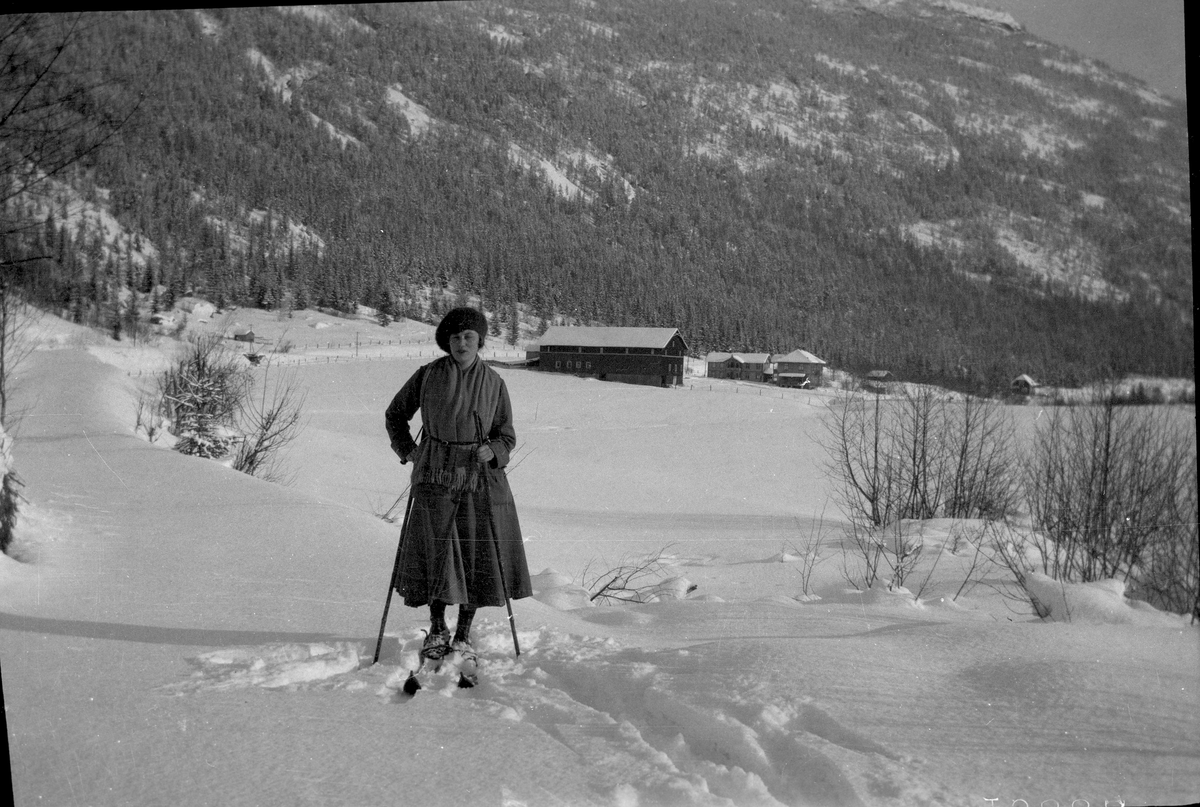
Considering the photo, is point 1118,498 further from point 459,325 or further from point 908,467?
point 459,325

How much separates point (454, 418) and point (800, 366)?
1.51m

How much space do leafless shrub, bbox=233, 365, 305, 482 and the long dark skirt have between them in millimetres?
1381

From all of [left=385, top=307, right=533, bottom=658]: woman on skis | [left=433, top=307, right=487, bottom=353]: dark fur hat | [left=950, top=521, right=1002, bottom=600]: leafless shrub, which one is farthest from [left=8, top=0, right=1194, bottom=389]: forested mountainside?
[left=950, top=521, right=1002, bottom=600]: leafless shrub

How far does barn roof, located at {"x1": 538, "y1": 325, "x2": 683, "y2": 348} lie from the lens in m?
2.88

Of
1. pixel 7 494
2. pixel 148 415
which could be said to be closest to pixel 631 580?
pixel 7 494

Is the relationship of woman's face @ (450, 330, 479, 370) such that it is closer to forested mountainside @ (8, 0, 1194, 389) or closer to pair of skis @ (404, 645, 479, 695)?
forested mountainside @ (8, 0, 1194, 389)

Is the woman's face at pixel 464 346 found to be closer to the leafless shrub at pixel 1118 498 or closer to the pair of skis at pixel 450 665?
the pair of skis at pixel 450 665

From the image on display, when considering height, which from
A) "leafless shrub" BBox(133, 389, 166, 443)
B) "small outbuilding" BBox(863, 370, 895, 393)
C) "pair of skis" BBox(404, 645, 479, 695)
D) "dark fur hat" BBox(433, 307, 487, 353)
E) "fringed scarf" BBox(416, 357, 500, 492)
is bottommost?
"pair of skis" BBox(404, 645, 479, 695)

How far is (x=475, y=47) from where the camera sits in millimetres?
3248

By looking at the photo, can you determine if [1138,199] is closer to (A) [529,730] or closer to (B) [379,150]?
(A) [529,730]

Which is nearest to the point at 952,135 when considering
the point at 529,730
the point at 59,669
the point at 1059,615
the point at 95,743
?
the point at 1059,615

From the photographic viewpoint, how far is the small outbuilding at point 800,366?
289 centimetres

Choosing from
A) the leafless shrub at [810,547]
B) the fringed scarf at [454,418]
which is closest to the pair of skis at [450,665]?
the fringed scarf at [454,418]

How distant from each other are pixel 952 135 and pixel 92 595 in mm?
4418
